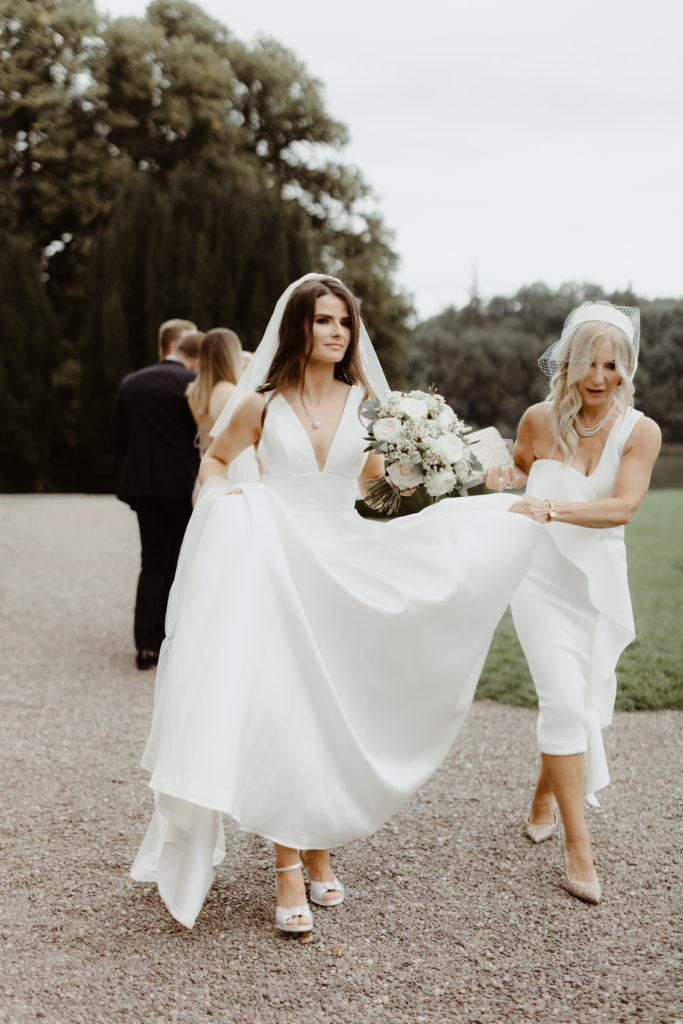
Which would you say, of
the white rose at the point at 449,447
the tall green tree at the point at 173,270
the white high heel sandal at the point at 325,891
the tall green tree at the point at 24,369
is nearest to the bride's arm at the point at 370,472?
the white rose at the point at 449,447

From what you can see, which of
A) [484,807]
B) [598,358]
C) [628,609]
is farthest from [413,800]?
[598,358]

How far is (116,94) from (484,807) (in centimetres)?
2421

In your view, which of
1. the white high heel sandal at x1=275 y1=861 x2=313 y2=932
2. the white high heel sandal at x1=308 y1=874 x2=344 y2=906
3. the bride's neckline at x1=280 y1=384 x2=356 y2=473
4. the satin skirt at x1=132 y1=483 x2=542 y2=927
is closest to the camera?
the satin skirt at x1=132 y1=483 x2=542 y2=927

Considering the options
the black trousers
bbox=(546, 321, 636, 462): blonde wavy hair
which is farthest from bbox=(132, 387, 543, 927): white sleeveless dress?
the black trousers

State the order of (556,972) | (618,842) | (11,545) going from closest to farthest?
1. (556,972)
2. (618,842)
3. (11,545)

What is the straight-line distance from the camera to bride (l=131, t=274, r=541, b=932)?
3.37 meters

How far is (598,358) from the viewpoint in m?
4.14

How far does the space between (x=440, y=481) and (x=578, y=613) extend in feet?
2.80

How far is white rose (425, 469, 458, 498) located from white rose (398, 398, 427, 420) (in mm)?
231

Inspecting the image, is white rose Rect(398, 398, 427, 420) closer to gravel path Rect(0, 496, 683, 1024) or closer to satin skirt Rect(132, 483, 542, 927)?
A: satin skirt Rect(132, 483, 542, 927)

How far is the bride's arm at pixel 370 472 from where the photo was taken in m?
4.22

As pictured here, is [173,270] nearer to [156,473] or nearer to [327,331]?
[156,473]

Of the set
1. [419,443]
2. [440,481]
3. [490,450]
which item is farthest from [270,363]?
[490,450]

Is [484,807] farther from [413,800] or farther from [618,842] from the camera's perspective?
[618,842]
